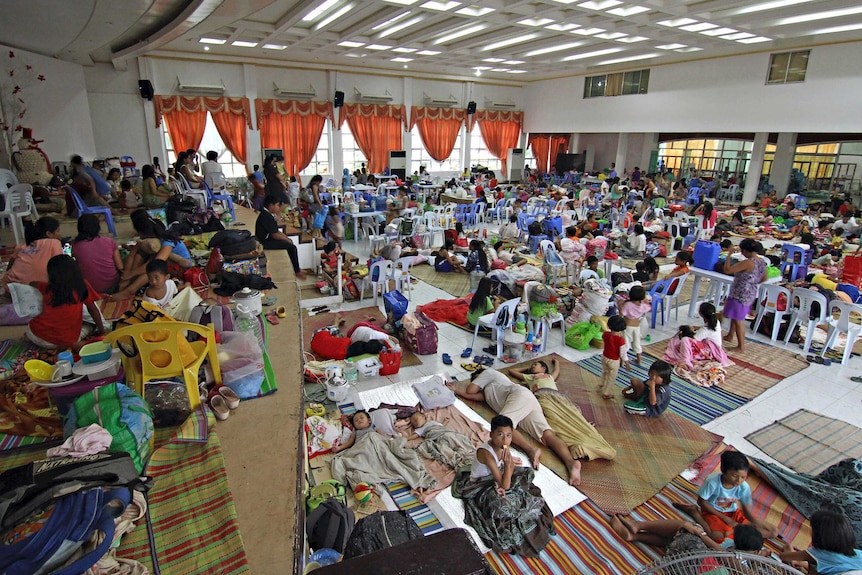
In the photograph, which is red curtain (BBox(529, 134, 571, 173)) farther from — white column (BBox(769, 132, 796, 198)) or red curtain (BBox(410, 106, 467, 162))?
white column (BBox(769, 132, 796, 198))

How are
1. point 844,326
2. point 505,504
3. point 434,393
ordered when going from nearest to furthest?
point 505,504 < point 434,393 < point 844,326

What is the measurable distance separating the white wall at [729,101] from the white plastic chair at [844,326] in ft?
29.7

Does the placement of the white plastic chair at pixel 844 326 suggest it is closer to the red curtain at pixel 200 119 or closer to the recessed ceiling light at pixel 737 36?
the recessed ceiling light at pixel 737 36

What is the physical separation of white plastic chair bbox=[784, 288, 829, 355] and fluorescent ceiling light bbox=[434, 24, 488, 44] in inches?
300

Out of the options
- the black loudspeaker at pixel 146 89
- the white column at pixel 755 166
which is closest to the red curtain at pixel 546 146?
the white column at pixel 755 166

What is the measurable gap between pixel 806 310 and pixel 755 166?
1040 centimetres

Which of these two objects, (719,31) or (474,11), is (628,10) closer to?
(474,11)

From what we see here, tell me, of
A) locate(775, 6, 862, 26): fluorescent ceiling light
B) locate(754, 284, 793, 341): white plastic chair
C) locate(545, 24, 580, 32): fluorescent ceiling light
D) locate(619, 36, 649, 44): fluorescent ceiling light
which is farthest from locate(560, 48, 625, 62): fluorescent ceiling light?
locate(754, 284, 793, 341): white plastic chair

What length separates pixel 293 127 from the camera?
14609 millimetres

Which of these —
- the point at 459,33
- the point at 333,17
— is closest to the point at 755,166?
the point at 459,33

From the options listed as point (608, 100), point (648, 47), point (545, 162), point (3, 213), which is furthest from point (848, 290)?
point (545, 162)

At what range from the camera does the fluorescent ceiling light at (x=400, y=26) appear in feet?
30.2

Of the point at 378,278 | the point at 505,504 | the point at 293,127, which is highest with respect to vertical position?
the point at 293,127

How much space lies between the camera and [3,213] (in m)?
5.51
